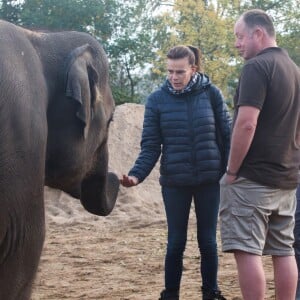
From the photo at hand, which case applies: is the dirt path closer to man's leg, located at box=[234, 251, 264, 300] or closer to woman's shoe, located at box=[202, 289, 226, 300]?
woman's shoe, located at box=[202, 289, 226, 300]

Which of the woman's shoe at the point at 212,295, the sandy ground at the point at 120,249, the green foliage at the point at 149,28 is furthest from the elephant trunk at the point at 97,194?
the green foliage at the point at 149,28

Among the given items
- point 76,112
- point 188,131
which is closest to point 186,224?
point 188,131

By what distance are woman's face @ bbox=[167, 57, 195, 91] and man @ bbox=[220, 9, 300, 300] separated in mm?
901

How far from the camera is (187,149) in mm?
5816

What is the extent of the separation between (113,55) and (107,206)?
56.5 ft

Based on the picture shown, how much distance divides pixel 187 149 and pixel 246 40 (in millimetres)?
1142

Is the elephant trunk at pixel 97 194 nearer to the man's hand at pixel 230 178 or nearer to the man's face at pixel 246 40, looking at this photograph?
the man's hand at pixel 230 178

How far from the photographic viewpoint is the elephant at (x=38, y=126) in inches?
134

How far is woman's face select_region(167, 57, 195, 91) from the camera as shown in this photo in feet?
19.1

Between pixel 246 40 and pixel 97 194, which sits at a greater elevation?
pixel 246 40

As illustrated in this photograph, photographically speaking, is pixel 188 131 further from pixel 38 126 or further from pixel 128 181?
pixel 38 126

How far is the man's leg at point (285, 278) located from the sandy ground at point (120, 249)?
1.44 m

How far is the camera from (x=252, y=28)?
16.2ft

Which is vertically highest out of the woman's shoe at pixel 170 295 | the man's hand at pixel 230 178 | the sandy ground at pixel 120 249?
the man's hand at pixel 230 178
